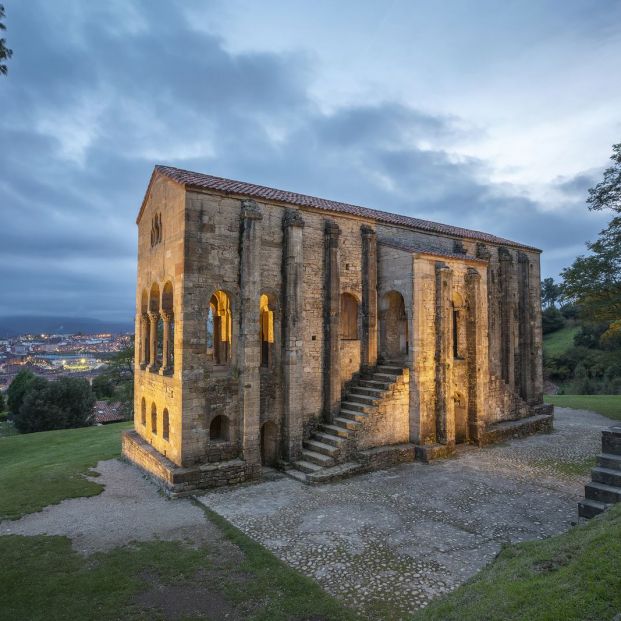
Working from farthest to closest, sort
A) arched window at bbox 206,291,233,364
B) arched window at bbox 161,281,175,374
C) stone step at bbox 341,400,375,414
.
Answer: arched window at bbox 206,291,233,364 → stone step at bbox 341,400,375,414 → arched window at bbox 161,281,175,374

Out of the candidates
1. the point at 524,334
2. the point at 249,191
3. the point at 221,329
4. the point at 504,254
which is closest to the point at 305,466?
the point at 221,329

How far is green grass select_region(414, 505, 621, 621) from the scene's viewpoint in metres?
4.93

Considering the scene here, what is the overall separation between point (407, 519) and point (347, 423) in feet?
17.5

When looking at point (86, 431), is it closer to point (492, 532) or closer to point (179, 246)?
point (179, 246)

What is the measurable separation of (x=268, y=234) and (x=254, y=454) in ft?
25.8

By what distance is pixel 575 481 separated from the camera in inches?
550

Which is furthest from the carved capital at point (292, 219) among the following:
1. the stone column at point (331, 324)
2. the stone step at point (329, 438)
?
the stone step at point (329, 438)

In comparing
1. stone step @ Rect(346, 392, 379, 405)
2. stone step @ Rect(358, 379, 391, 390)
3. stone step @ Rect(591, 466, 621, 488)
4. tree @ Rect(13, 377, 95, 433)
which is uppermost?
stone step @ Rect(358, 379, 391, 390)

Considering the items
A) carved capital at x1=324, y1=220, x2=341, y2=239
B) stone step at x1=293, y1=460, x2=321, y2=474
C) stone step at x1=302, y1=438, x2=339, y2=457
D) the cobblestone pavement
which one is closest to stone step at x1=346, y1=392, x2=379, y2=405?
A: stone step at x1=302, y1=438, x2=339, y2=457

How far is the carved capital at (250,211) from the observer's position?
590 inches

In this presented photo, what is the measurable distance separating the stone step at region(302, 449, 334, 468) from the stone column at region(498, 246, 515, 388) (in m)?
13.5

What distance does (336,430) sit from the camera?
1614 cm

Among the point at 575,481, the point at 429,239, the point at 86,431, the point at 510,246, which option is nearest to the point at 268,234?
the point at 429,239

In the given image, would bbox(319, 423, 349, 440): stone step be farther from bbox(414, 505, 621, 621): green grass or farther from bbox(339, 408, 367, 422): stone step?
bbox(414, 505, 621, 621): green grass
